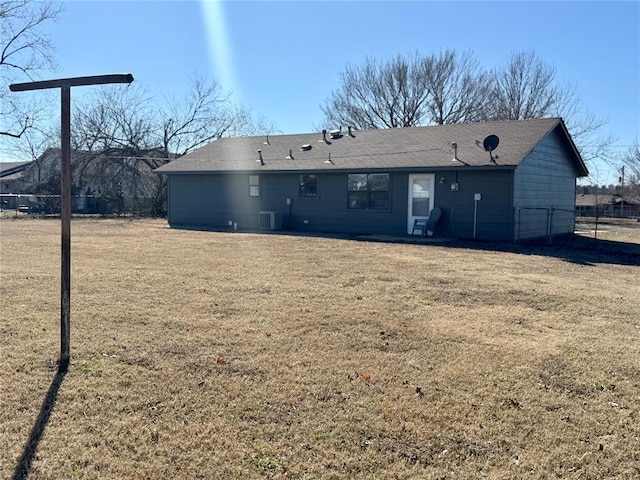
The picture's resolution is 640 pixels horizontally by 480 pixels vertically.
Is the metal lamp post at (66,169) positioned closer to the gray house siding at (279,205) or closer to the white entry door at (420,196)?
the white entry door at (420,196)

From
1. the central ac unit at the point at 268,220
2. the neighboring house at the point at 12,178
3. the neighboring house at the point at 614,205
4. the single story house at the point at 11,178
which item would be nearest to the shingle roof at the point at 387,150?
the central ac unit at the point at 268,220

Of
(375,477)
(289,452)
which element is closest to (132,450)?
(289,452)

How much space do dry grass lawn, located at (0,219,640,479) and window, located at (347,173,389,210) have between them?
8.49 metres

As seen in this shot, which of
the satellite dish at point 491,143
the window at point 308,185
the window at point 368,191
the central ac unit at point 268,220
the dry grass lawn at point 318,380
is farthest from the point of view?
the central ac unit at point 268,220

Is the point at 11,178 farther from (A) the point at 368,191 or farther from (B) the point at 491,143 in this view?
(B) the point at 491,143

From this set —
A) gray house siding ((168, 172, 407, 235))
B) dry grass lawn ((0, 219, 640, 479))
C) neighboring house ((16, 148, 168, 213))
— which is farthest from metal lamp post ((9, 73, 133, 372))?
neighboring house ((16, 148, 168, 213))

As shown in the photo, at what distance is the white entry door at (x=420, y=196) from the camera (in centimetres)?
1494

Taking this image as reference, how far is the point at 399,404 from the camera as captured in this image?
3264 mm

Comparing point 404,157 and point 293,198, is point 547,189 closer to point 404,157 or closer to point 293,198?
point 404,157

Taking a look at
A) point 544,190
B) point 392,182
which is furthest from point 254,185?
point 544,190

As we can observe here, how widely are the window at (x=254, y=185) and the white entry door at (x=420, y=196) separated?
5.59 metres

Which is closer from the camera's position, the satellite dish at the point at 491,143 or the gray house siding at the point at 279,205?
the satellite dish at the point at 491,143

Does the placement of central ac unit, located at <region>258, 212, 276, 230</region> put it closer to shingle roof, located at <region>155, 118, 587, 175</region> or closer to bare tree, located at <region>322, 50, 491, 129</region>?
shingle roof, located at <region>155, 118, 587, 175</region>

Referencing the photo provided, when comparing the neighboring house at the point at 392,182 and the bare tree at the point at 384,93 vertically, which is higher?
the bare tree at the point at 384,93
